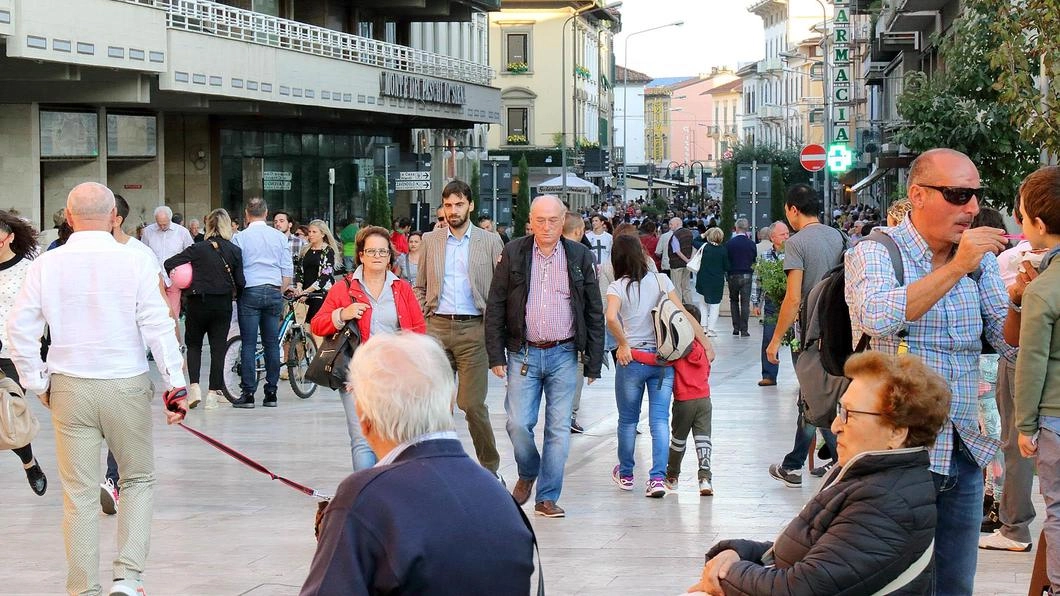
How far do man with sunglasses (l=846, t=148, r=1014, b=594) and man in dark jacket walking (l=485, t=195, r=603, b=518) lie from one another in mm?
4123

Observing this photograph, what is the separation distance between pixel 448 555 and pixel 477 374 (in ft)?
21.7

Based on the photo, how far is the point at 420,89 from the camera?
1560 inches

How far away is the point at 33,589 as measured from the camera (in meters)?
7.89

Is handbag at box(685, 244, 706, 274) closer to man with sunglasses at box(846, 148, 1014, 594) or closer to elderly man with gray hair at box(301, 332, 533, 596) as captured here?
man with sunglasses at box(846, 148, 1014, 594)

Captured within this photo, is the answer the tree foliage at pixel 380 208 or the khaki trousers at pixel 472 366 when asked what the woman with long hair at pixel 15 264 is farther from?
the tree foliage at pixel 380 208

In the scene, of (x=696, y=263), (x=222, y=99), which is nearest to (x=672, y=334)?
(x=696, y=263)

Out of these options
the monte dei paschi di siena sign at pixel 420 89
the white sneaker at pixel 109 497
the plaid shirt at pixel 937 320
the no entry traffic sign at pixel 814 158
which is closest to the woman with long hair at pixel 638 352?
the white sneaker at pixel 109 497

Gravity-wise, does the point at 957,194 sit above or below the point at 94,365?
above

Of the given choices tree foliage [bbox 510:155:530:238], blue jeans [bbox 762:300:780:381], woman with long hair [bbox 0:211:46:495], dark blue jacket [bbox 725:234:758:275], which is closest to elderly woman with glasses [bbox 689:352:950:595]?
woman with long hair [bbox 0:211:46:495]

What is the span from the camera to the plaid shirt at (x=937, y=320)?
Result: 536cm

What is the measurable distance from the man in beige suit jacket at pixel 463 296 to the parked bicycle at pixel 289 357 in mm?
5683

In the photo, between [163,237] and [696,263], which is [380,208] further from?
[163,237]

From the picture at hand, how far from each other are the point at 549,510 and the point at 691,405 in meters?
1.39

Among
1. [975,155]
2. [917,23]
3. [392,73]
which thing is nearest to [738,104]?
[917,23]
